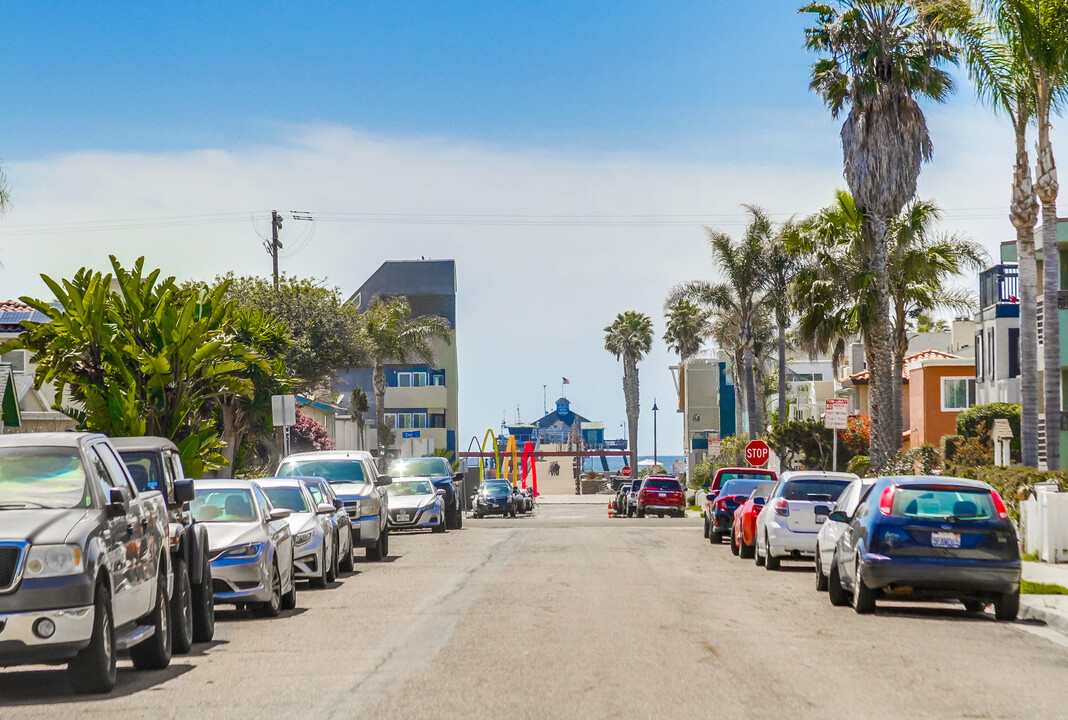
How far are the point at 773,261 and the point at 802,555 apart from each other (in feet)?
125

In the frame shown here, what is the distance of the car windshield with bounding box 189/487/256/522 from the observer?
16.9 metres

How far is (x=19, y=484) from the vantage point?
10.7m

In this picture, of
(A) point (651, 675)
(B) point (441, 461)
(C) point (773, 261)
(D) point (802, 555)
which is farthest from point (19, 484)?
(C) point (773, 261)

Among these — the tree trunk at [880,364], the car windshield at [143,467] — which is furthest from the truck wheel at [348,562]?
the tree trunk at [880,364]

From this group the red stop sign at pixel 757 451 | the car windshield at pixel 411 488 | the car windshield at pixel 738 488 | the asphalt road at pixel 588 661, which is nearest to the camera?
the asphalt road at pixel 588 661

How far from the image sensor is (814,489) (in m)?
23.6

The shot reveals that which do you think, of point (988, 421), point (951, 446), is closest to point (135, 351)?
point (951, 446)

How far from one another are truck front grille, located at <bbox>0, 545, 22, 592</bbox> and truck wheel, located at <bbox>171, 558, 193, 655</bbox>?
2.87 metres

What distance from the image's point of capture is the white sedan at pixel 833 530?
17.8m

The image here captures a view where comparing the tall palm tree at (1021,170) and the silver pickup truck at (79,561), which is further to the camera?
the tall palm tree at (1021,170)

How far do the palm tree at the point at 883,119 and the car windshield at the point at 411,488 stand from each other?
38.4 feet

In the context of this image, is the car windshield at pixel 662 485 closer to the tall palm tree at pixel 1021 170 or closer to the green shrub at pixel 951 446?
the green shrub at pixel 951 446

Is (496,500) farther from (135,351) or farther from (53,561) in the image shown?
(53,561)

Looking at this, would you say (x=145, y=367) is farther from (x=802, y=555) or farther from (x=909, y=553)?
(x=909, y=553)
